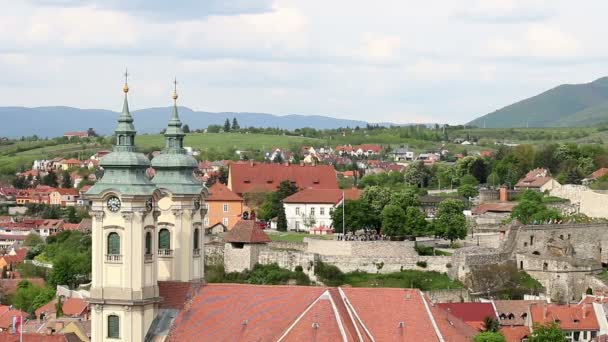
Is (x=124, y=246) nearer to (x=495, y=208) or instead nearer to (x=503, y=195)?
(x=495, y=208)

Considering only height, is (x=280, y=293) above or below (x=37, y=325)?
above

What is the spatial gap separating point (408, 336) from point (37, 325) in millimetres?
40126

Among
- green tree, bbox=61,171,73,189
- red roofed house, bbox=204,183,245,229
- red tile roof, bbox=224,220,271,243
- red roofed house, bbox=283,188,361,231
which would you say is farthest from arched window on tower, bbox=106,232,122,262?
green tree, bbox=61,171,73,189

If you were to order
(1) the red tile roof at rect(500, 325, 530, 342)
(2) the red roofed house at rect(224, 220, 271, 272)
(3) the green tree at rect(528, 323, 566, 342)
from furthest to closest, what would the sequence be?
(2) the red roofed house at rect(224, 220, 271, 272)
(1) the red tile roof at rect(500, 325, 530, 342)
(3) the green tree at rect(528, 323, 566, 342)

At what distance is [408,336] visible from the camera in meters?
57.2

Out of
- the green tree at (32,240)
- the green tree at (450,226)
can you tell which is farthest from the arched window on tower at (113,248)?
the green tree at (32,240)

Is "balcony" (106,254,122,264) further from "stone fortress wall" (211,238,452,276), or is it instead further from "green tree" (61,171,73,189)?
"green tree" (61,171,73,189)

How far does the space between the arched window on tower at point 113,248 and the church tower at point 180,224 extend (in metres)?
5.55

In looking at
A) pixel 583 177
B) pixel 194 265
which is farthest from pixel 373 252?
pixel 583 177

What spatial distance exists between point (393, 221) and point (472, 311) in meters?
15.1

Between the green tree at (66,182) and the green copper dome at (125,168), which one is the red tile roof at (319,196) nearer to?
the green copper dome at (125,168)

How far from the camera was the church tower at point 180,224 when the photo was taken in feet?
209

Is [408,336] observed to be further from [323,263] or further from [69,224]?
[69,224]

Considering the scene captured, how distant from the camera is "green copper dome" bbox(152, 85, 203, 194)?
64.6 metres
